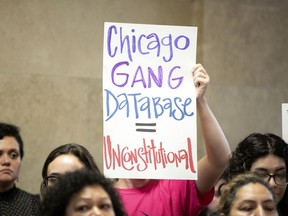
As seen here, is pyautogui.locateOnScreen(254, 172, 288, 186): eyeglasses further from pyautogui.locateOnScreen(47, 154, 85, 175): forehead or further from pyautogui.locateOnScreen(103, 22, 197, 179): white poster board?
pyautogui.locateOnScreen(47, 154, 85, 175): forehead

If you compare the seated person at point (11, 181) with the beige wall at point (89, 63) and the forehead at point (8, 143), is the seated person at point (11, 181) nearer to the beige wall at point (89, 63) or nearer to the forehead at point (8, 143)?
the forehead at point (8, 143)

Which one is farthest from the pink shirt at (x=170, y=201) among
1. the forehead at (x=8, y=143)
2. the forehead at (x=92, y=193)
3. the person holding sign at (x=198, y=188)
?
the forehead at (x=8, y=143)

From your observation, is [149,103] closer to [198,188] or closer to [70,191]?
[198,188]

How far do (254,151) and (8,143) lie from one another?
3.37ft

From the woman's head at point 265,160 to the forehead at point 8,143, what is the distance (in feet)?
3.01

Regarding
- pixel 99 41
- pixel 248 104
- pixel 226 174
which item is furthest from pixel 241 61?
pixel 226 174

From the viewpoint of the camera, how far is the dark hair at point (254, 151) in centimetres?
236

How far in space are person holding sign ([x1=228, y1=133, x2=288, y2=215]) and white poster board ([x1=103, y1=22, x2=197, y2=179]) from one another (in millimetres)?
313

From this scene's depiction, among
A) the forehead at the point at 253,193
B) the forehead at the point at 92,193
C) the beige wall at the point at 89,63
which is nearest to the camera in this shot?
the forehead at the point at 92,193

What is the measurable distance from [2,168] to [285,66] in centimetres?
194

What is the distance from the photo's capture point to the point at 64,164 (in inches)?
88.2

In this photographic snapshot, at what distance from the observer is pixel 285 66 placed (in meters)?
3.62

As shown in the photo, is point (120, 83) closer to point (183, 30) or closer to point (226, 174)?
point (183, 30)

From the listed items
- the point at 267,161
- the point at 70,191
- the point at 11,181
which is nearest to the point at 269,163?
the point at 267,161
